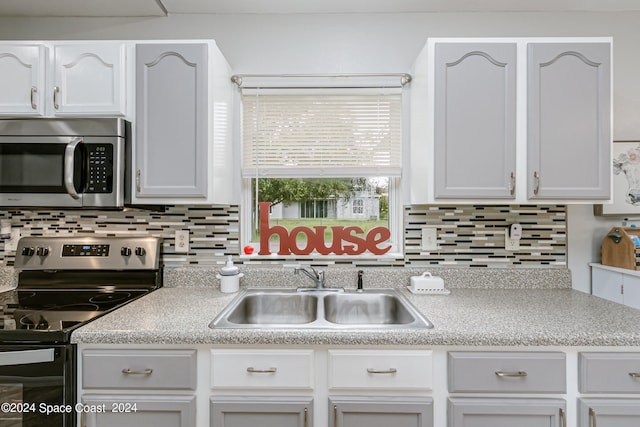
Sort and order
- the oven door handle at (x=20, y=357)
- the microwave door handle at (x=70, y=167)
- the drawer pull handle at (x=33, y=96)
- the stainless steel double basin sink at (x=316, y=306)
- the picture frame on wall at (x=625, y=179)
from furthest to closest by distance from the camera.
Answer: the picture frame on wall at (x=625, y=179)
the stainless steel double basin sink at (x=316, y=306)
the drawer pull handle at (x=33, y=96)
the microwave door handle at (x=70, y=167)
the oven door handle at (x=20, y=357)

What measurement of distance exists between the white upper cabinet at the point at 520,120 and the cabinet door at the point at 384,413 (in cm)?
87

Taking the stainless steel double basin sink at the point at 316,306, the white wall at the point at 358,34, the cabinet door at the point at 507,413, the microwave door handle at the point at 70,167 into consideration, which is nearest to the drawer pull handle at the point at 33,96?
the microwave door handle at the point at 70,167

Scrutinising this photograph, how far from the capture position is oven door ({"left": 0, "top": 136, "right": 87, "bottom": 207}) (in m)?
1.64

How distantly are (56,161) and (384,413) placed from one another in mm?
1737

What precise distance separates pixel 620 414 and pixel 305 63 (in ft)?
6.76

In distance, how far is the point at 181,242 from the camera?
2029 millimetres

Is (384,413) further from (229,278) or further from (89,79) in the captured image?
(89,79)

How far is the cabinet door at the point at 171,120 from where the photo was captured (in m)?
1.69

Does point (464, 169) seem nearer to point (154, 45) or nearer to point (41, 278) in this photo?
point (154, 45)

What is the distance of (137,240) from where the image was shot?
1951 mm

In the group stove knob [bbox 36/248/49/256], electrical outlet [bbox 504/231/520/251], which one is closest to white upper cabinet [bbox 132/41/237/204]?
stove knob [bbox 36/248/49/256]

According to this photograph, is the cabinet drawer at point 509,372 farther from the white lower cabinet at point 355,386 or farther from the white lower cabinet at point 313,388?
the white lower cabinet at point 313,388

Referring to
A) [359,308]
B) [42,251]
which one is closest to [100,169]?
[42,251]

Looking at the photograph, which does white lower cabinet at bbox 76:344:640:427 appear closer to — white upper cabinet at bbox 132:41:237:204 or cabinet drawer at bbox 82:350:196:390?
cabinet drawer at bbox 82:350:196:390
